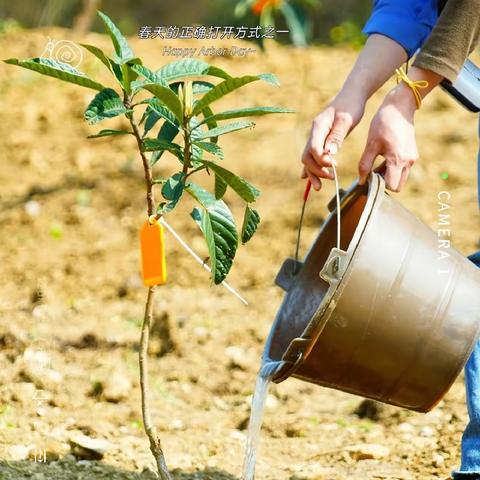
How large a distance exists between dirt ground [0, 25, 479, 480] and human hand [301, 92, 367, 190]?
2.37ft

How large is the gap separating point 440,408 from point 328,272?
1.05 metres

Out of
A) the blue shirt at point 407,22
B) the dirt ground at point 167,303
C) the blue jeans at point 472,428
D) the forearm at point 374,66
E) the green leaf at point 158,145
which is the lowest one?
the dirt ground at point 167,303

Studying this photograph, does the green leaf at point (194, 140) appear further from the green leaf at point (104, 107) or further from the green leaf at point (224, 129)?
the green leaf at point (104, 107)

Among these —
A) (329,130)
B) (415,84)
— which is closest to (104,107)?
(329,130)

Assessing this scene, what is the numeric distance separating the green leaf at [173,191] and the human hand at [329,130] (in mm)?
261

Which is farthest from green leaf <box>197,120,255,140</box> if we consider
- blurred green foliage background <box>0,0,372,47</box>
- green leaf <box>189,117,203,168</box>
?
blurred green foliage background <box>0,0,372,47</box>

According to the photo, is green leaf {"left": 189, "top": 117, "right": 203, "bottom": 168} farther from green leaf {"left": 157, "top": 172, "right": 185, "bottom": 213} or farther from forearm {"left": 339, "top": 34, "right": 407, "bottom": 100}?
forearm {"left": 339, "top": 34, "right": 407, "bottom": 100}

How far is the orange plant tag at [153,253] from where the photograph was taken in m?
1.69

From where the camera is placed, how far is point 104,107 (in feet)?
5.07

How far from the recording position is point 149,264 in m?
1.71

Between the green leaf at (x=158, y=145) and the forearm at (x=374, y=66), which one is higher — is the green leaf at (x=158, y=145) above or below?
below

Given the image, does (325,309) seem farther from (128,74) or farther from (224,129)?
(128,74)

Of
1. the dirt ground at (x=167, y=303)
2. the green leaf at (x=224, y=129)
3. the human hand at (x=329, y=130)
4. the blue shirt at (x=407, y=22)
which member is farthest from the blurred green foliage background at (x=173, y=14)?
the green leaf at (x=224, y=129)

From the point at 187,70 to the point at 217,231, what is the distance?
0.27m
